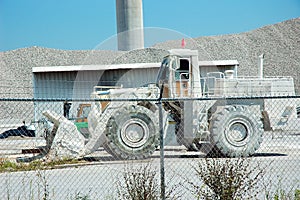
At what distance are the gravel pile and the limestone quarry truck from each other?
21.1 meters

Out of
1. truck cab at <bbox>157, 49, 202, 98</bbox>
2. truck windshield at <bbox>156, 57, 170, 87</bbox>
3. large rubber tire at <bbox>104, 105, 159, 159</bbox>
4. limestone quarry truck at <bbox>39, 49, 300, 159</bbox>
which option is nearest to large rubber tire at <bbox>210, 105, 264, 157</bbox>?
limestone quarry truck at <bbox>39, 49, 300, 159</bbox>

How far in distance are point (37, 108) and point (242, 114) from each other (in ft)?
40.7

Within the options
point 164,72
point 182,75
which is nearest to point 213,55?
point 164,72

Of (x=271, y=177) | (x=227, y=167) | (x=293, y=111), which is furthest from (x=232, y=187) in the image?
(x=293, y=111)

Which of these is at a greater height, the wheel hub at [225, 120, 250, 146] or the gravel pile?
the gravel pile

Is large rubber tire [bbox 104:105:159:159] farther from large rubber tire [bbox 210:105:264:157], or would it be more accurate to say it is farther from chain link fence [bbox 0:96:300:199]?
large rubber tire [bbox 210:105:264:157]

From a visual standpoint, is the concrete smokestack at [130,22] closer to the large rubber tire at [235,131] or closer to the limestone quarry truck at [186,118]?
the limestone quarry truck at [186,118]

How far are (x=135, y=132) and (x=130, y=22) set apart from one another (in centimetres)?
2419

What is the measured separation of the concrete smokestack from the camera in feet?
109

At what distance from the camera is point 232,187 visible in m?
5.04

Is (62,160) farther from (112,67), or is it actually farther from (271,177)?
(112,67)

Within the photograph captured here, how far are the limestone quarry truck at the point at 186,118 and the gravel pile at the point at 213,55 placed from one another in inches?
832

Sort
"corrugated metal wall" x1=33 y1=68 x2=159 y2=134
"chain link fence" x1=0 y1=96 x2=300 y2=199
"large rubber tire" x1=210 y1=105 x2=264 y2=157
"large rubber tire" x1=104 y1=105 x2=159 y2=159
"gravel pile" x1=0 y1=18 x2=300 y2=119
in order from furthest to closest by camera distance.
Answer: "gravel pile" x1=0 y1=18 x2=300 y2=119, "corrugated metal wall" x1=33 y1=68 x2=159 y2=134, "large rubber tire" x1=210 y1=105 x2=264 y2=157, "large rubber tire" x1=104 y1=105 x2=159 y2=159, "chain link fence" x1=0 y1=96 x2=300 y2=199

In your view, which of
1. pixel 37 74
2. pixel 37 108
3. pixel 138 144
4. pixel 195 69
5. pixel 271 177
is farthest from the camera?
pixel 37 74
